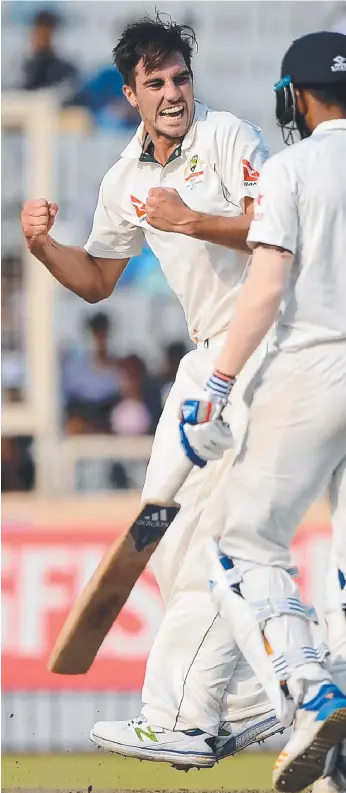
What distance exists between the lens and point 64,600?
4852mm

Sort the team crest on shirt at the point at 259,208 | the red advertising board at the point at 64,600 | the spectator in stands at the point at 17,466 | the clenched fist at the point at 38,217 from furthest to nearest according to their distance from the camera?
1. the spectator in stands at the point at 17,466
2. the red advertising board at the point at 64,600
3. the clenched fist at the point at 38,217
4. the team crest on shirt at the point at 259,208

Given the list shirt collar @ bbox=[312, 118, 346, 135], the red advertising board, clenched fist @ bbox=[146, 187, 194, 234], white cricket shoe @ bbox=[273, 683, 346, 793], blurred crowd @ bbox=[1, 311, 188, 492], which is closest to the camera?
white cricket shoe @ bbox=[273, 683, 346, 793]

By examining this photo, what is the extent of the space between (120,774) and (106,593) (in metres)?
0.71

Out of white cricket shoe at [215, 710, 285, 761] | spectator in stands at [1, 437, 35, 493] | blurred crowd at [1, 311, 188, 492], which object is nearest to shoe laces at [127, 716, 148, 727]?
white cricket shoe at [215, 710, 285, 761]

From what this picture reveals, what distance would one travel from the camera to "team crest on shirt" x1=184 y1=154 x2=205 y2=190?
144 inches

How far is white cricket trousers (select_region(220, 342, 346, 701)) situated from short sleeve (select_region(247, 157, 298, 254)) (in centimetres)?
28

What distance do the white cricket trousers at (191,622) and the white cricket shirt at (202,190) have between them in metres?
0.12

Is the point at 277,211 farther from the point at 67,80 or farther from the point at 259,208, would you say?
the point at 67,80

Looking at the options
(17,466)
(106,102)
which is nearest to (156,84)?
(17,466)

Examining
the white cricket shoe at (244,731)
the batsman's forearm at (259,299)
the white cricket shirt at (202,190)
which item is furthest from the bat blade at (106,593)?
the batsman's forearm at (259,299)

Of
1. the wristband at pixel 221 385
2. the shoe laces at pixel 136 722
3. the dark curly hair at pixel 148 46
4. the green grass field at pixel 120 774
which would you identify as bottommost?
the green grass field at pixel 120 774

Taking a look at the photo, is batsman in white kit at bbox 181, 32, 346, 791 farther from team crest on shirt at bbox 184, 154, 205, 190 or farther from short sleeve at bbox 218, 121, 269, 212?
team crest on shirt at bbox 184, 154, 205, 190

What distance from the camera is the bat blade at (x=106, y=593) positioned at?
12.2 ft

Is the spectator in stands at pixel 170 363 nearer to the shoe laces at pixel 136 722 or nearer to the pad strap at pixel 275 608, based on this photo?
the shoe laces at pixel 136 722
